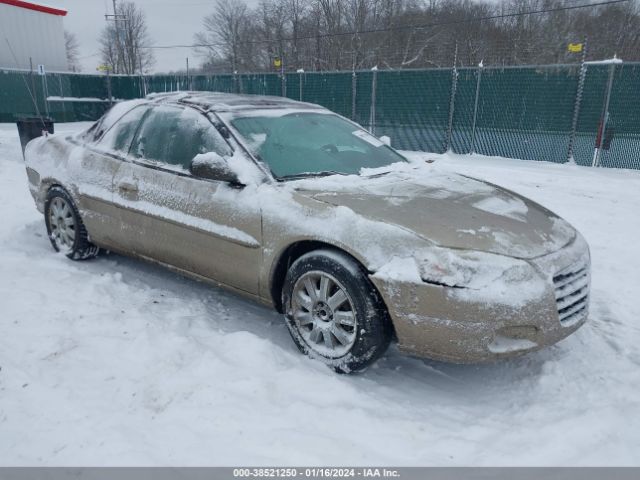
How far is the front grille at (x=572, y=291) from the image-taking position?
2744mm

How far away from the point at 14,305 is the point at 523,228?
3484 mm

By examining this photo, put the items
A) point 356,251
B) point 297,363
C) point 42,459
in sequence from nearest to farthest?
point 42,459
point 356,251
point 297,363

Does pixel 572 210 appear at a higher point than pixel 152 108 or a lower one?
lower

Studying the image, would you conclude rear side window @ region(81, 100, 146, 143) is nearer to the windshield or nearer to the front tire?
the windshield

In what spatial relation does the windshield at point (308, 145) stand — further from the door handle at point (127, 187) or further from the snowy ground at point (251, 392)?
the door handle at point (127, 187)

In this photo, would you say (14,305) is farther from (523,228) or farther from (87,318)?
(523,228)

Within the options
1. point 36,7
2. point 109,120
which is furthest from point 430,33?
point 109,120

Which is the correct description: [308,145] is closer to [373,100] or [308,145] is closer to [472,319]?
[472,319]

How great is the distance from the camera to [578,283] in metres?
2.93

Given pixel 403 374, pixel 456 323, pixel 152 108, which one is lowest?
pixel 403 374

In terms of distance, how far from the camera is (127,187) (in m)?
4.05

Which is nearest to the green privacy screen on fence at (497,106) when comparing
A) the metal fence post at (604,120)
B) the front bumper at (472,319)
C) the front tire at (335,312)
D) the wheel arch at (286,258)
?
the metal fence post at (604,120)

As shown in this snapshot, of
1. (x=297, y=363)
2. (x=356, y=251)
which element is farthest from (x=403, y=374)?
(x=356, y=251)

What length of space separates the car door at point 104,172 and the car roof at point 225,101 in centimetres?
27
